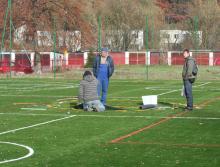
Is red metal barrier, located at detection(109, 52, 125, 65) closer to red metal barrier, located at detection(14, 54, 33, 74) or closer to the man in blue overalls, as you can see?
red metal barrier, located at detection(14, 54, 33, 74)

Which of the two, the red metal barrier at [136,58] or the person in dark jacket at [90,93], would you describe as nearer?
the person in dark jacket at [90,93]

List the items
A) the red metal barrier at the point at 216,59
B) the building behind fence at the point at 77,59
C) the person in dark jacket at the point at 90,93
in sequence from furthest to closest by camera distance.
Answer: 1. the red metal barrier at the point at 216,59
2. the building behind fence at the point at 77,59
3. the person in dark jacket at the point at 90,93

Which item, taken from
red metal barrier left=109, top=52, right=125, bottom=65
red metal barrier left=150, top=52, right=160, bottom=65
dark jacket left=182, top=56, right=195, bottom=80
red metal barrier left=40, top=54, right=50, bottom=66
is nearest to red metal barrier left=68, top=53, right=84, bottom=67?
red metal barrier left=40, top=54, right=50, bottom=66

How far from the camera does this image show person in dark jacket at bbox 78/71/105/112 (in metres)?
19.8

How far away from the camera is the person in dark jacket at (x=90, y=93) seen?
1984cm

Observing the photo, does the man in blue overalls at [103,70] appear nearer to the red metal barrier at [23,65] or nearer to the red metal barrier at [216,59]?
the red metal barrier at [23,65]

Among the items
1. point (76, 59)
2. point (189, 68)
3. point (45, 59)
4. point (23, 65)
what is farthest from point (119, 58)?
point (189, 68)

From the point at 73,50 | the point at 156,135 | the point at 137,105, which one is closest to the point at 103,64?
the point at 137,105

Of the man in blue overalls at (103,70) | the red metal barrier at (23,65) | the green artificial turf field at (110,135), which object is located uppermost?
the man in blue overalls at (103,70)

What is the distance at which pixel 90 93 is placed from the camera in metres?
19.8

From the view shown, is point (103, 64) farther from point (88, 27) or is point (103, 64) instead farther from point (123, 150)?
point (88, 27)

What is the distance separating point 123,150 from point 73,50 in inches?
1876

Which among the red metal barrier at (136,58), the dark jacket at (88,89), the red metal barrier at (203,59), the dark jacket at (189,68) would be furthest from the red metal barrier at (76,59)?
the dark jacket at (88,89)

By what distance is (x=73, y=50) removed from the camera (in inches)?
2357
